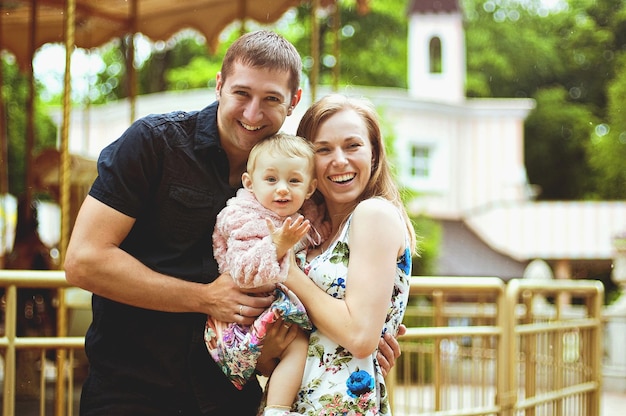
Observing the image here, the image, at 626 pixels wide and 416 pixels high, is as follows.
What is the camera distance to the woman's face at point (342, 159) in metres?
2.58

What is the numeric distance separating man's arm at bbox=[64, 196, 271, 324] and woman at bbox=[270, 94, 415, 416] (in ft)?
0.60

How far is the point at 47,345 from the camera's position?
142 inches

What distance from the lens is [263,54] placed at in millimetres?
2531

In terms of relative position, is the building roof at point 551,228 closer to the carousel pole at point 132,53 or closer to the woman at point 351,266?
the carousel pole at point 132,53

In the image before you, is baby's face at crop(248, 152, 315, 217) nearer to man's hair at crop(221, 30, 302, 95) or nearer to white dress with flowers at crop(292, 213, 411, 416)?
white dress with flowers at crop(292, 213, 411, 416)

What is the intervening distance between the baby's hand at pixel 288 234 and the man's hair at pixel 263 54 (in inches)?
19.2

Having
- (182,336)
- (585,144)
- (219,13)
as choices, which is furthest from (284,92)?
(585,144)

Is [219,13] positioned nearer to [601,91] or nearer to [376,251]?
[376,251]

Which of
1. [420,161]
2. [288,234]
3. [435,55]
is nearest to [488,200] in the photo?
[420,161]

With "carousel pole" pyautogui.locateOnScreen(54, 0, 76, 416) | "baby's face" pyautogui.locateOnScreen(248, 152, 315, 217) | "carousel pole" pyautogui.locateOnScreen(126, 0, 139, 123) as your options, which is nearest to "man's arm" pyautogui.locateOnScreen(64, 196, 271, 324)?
"baby's face" pyautogui.locateOnScreen(248, 152, 315, 217)

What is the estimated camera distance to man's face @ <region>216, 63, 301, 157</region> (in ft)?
8.36

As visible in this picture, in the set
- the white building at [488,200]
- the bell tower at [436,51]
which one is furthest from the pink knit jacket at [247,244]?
the bell tower at [436,51]

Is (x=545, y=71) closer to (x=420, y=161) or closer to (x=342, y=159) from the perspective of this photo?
(x=420, y=161)

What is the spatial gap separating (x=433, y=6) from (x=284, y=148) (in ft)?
87.4
